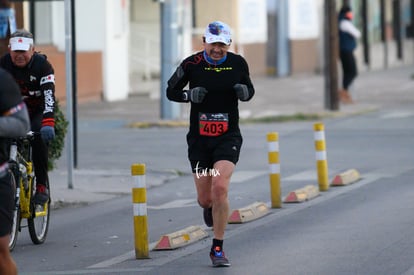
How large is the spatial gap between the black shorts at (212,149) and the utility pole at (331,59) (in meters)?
16.0

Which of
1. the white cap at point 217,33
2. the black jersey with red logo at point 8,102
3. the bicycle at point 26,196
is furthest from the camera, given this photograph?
the bicycle at point 26,196

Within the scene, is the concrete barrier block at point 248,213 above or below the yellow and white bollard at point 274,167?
below

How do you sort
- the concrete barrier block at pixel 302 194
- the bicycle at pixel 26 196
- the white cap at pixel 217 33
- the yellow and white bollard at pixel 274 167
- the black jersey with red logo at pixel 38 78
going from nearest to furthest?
the white cap at pixel 217 33 < the bicycle at pixel 26 196 < the black jersey with red logo at pixel 38 78 < the yellow and white bollard at pixel 274 167 < the concrete barrier block at pixel 302 194

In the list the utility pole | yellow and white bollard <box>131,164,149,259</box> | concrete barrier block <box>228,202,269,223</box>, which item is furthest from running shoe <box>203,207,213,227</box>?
the utility pole

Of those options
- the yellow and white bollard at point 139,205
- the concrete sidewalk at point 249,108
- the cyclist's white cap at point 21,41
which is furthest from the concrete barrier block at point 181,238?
the concrete sidewalk at point 249,108

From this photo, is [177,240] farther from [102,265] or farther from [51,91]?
[51,91]

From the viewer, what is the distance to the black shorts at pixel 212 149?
386 inches

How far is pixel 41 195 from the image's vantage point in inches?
434

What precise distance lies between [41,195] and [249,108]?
17054mm

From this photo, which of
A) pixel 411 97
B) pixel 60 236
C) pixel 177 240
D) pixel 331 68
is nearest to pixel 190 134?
pixel 177 240

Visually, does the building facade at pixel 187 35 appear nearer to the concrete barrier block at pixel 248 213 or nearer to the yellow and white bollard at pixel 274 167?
the yellow and white bollard at pixel 274 167

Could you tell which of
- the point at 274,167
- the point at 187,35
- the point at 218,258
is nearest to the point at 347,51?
the point at 187,35

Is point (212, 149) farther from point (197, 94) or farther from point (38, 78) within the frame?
point (38, 78)

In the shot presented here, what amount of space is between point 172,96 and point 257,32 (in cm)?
3078
